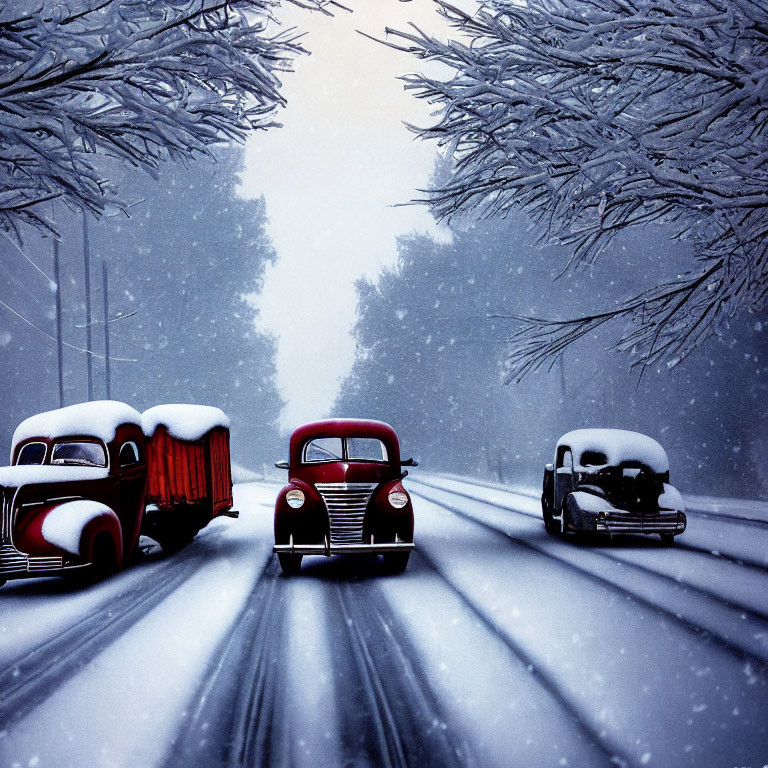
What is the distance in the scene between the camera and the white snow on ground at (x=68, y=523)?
7719 millimetres

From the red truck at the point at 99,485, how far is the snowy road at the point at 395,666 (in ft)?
1.64

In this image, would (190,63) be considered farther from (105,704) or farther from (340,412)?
(340,412)

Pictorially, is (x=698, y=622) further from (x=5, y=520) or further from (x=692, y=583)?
→ (x=5, y=520)

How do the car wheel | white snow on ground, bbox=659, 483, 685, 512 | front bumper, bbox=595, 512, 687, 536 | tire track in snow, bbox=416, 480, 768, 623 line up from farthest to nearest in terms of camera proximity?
the car wheel → white snow on ground, bbox=659, 483, 685, 512 → front bumper, bbox=595, 512, 687, 536 → tire track in snow, bbox=416, 480, 768, 623

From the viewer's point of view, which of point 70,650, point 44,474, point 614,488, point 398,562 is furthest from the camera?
point 614,488

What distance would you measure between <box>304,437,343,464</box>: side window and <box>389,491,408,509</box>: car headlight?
107 cm

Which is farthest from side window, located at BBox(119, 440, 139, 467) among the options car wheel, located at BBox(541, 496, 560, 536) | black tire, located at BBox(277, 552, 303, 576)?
car wheel, located at BBox(541, 496, 560, 536)

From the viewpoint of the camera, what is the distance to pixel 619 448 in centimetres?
1146

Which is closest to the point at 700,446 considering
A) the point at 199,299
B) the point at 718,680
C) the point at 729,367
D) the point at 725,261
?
the point at 729,367

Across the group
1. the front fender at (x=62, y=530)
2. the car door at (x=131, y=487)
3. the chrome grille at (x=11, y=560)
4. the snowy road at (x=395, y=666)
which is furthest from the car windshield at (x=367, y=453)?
the chrome grille at (x=11, y=560)

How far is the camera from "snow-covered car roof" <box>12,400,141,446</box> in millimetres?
8953

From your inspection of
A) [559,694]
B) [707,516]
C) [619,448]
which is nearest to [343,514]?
[559,694]

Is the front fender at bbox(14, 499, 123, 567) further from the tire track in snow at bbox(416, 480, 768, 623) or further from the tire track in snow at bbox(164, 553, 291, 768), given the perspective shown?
the tire track in snow at bbox(416, 480, 768, 623)

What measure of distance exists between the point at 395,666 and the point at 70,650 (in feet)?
8.54
